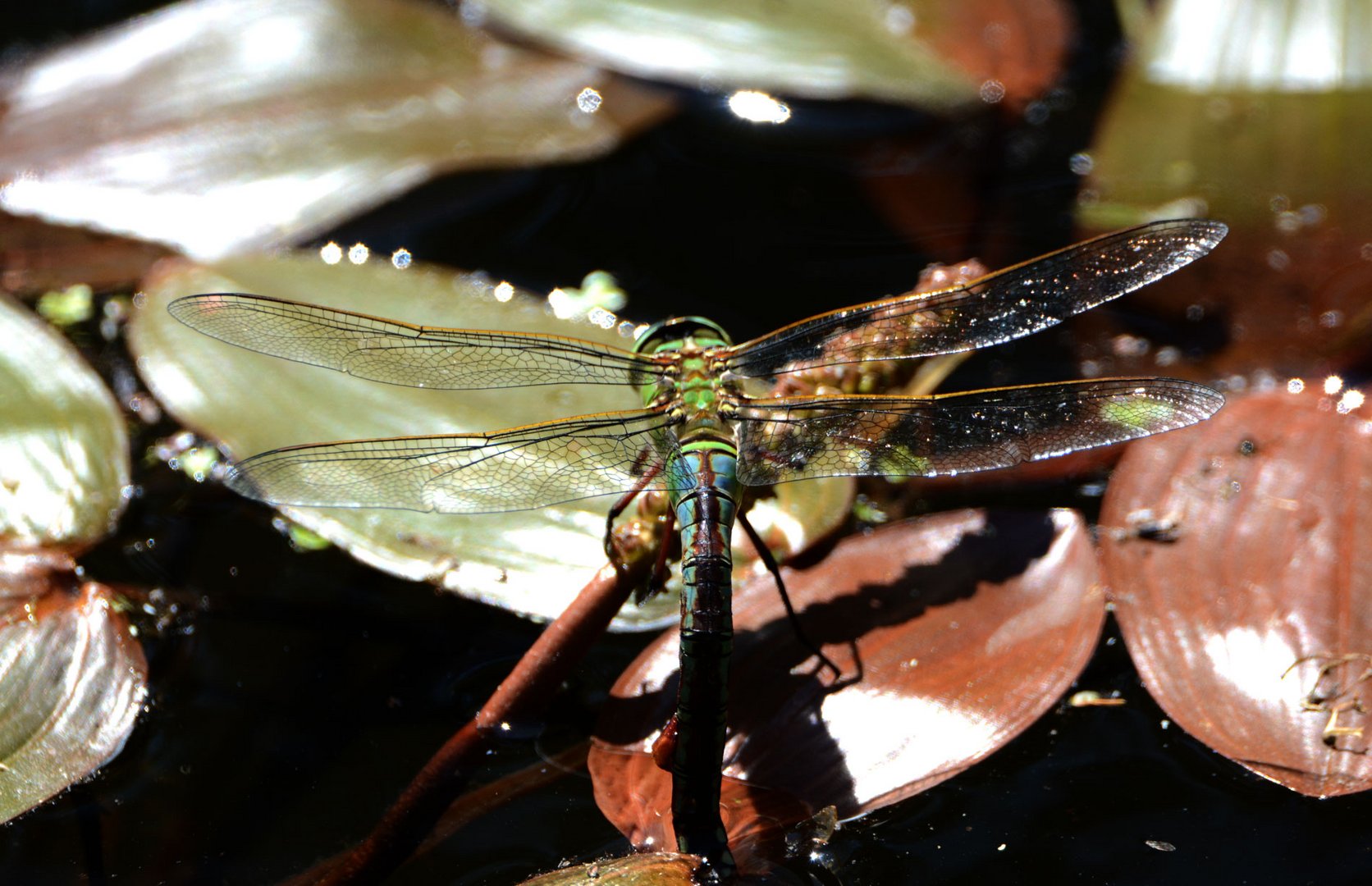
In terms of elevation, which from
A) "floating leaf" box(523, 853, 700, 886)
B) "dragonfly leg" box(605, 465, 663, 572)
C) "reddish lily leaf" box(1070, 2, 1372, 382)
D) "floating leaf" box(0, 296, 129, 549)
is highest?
"reddish lily leaf" box(1070, 2, 1372, 382)

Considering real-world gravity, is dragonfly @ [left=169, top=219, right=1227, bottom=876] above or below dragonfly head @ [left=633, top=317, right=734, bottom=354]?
below

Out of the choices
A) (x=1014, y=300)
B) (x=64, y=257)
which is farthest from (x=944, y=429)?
(x=64, y=257)

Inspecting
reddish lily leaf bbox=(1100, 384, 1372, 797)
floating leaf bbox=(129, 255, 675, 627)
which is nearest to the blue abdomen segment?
floating leaf bbox=(129, 255, 675, 627)

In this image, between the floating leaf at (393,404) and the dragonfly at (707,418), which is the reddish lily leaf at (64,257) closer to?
the floating leaf at (393,404)

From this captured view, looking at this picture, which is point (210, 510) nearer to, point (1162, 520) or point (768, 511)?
point (768, 511)

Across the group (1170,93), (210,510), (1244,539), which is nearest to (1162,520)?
(1244,539)

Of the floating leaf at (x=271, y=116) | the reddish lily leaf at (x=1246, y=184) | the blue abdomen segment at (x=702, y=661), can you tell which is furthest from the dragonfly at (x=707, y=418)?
the floating leaf at (x=271, y=116)

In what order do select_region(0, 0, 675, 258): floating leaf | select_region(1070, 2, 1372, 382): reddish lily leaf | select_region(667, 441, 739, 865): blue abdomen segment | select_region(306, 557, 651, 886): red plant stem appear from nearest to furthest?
select_region(667, 441, 739, 865): blue abdomen segment → select_region(306, 557, 651, 886): red plant stem → select_region(1070, 2, 1372, 382): reddish lily leaf → select_region(0, 0, 675, 258): floating leaf

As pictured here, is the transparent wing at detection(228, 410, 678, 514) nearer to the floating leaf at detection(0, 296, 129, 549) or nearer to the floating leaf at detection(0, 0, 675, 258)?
the floating leaf at detection(0, 296, 129, 549)

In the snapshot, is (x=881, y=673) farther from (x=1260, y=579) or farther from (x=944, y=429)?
(x=1260, y=579)
